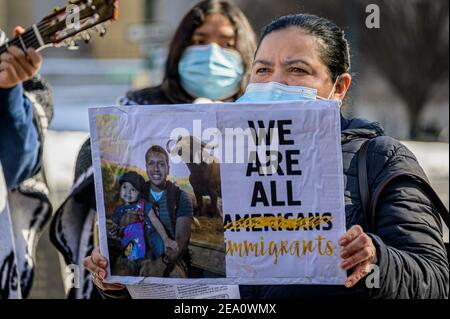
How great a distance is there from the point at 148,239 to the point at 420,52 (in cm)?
1295

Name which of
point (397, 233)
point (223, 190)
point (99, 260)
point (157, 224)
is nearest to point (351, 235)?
point (397, 233)

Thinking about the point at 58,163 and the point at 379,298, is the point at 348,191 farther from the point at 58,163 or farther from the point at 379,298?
the point at 58,163

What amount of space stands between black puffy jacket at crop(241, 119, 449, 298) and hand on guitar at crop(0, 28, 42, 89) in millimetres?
1519

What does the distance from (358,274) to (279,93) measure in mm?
538

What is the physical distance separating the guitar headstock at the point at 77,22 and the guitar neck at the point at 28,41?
0.8 inches

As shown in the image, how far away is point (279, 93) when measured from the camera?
272 centimetres

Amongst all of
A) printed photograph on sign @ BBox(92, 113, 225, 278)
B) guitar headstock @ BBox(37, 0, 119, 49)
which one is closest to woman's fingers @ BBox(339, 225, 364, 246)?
printed photograph on sign @ BBox(92, 113, 225, 278)

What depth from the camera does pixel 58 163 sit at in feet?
28.3

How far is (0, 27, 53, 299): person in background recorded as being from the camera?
3867mm

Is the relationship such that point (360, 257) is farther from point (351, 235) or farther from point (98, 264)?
point (98, 264)

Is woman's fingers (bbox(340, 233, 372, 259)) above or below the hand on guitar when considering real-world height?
below

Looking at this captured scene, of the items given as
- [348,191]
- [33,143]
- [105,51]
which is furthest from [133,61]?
[348,191]

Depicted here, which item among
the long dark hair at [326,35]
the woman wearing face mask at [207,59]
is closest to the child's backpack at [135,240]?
the long dark hair at [326,35]

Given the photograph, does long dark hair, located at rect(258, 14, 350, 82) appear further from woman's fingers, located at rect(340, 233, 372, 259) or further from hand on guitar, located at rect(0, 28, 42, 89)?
hand on guitar, located at rect(0, 28, 42, 89)
